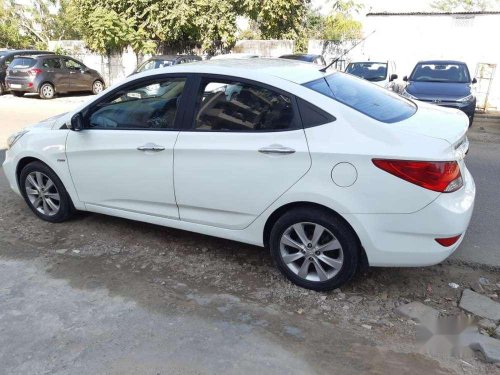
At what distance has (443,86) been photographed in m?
10.0

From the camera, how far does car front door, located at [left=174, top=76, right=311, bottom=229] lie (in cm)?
315

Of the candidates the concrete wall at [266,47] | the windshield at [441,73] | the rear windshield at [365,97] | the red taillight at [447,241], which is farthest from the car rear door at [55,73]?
the red taillight at [447,241]

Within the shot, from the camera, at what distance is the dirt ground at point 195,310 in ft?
8.61

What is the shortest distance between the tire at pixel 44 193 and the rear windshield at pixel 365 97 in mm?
2658

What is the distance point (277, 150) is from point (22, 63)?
1527 cm

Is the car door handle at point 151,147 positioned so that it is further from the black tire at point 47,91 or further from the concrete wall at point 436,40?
the black tire at point 47,91

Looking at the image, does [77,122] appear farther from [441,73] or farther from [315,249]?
[441,73]

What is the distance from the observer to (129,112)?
12.8ft

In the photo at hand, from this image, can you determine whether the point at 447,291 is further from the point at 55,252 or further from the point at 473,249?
the point at 55,252

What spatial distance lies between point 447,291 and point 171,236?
2459 mm

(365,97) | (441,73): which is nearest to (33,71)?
(441,73)

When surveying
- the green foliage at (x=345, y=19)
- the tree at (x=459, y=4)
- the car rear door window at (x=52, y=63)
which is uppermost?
the tree at (x=459, y=4)

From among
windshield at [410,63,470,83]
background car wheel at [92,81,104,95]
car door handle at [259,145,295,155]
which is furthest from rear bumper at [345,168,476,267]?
background car wheel at [92,81,104,95]

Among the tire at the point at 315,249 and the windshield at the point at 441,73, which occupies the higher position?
the windshield at the point at 441,73
